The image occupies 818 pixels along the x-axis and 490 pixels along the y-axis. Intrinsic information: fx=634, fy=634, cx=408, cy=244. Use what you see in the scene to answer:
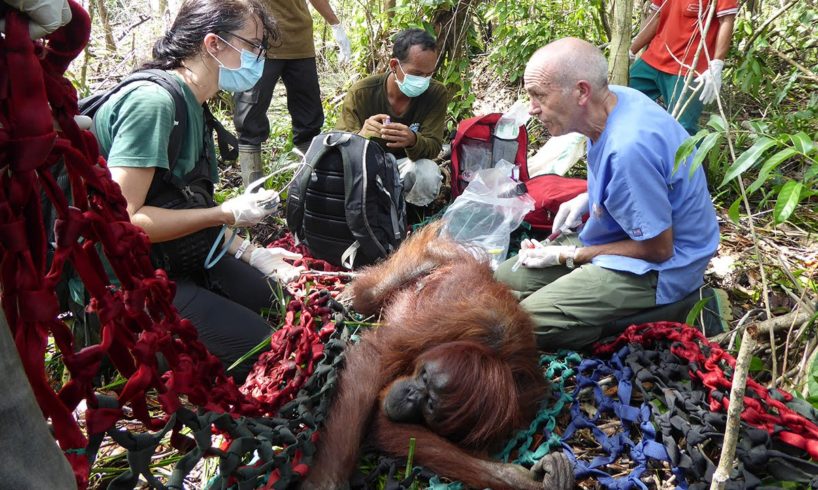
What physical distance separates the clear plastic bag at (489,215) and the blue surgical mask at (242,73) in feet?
4.59

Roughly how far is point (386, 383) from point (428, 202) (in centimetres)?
212

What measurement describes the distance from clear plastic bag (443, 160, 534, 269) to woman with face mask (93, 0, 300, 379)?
142cm

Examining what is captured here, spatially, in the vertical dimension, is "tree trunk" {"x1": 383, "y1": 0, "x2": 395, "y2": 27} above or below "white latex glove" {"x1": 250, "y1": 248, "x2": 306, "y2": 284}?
above

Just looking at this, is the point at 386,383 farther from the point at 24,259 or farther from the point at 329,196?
the point at 24,259

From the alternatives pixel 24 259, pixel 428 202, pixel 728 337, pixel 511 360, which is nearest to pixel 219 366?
pixel 24 259

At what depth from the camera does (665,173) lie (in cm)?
272

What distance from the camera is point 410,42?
14.6ft

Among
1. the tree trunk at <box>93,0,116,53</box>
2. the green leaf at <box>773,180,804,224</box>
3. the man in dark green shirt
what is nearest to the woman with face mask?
the man in dark green shirt

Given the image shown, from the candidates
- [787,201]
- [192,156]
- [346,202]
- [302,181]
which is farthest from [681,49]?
[192,156]

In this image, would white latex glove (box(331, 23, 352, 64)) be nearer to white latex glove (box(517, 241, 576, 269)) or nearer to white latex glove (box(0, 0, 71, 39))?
white latex glove (box(517, 241, 576, 269))

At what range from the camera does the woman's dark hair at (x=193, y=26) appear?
286cm

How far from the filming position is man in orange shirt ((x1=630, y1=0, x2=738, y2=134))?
14.6ft

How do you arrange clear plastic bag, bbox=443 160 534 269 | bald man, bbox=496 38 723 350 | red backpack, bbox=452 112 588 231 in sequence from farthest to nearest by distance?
red backpack, bbox=452 112 588 231 < clear plastic bag, bbox=443 160 534 269 < bald man, bbox=496 38 723 350

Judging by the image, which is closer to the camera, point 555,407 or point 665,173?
point 555,407
